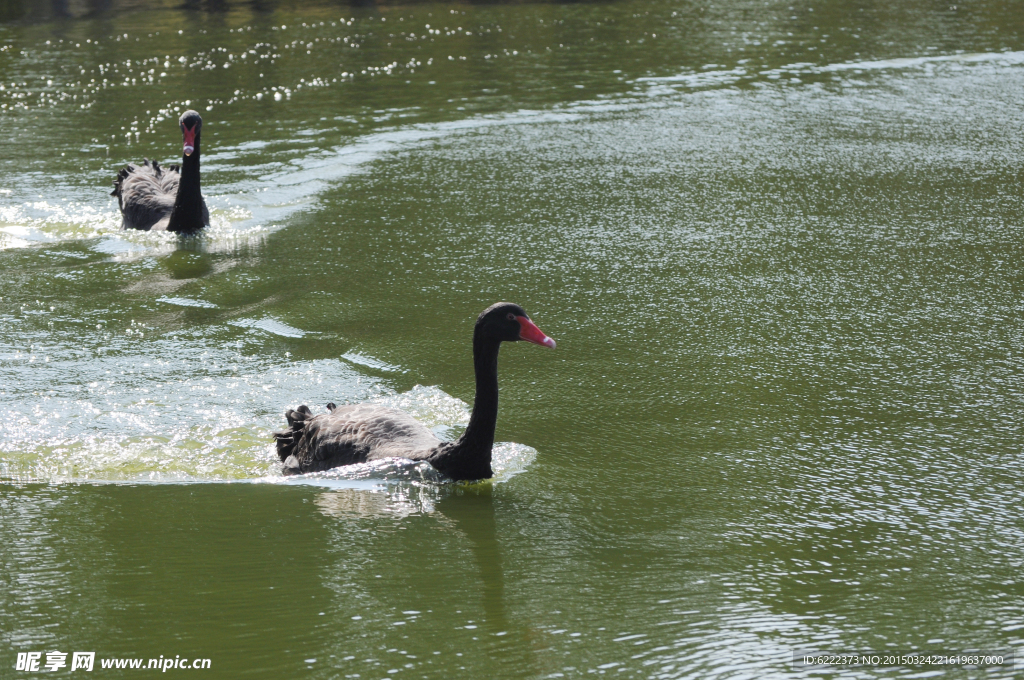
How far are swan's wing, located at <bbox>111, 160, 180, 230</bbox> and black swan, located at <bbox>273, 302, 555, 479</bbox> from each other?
14.3 feet

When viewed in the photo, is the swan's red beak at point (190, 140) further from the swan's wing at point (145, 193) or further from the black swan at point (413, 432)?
the black swan at point (413, 432)

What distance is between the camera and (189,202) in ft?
27.0

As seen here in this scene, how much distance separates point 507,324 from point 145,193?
17.6ft

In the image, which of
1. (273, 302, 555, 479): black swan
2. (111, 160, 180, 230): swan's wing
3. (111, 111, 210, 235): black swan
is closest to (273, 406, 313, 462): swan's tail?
(273, 302, 555, 479): black swan

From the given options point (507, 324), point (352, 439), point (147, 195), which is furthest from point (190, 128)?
point (507, 324)

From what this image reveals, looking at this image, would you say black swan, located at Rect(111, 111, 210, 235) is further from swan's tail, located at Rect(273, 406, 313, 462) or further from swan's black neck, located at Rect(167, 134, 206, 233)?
swan's tail, located at Rect(273, 406, 313, 462)

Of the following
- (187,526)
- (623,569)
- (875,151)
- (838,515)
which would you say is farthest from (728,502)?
(875,151)

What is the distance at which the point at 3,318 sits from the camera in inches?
261

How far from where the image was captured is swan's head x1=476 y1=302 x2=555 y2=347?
4398 mm

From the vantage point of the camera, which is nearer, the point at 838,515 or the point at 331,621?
the point at 331,621

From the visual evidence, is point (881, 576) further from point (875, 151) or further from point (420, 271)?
point (875, 151)

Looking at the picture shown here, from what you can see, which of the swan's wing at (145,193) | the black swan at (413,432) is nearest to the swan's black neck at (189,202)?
the swan's wing at (145,193)

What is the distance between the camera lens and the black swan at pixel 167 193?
808 cm

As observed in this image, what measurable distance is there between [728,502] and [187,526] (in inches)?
83.6
